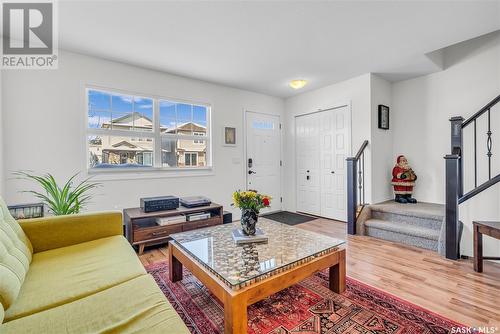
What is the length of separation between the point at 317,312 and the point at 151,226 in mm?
2090

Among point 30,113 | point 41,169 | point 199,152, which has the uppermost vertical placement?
point 30,113

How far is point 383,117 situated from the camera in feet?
12.7

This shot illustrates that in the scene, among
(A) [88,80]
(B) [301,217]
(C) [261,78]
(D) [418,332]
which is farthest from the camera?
(B) [301,217]

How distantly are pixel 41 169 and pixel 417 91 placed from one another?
543 centimetres

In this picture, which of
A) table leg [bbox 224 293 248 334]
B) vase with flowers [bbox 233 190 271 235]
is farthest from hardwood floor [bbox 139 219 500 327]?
table leg [bbox 224 293 248 334]

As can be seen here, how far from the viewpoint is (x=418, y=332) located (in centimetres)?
143

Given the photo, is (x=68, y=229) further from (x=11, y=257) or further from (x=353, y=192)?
(x=353, y=192)

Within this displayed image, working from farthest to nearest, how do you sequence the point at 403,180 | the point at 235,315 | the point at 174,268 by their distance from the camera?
the point at 403,180 → the point at 174,268 → the point at 235,315

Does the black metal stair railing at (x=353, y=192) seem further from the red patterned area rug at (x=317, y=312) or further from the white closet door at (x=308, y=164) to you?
the red patterned area rug at (x=317, y=312)

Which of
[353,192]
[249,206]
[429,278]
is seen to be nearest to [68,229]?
[249,206]

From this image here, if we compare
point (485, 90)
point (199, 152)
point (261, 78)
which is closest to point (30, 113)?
point (199, 152)

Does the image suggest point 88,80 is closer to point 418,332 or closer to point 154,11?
point 154,11

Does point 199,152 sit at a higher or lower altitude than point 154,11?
lower

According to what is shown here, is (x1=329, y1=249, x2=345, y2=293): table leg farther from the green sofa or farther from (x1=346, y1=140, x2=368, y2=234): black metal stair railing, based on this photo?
(x1=346, y1=140, x2=368, y2=234): black metal stair railing
